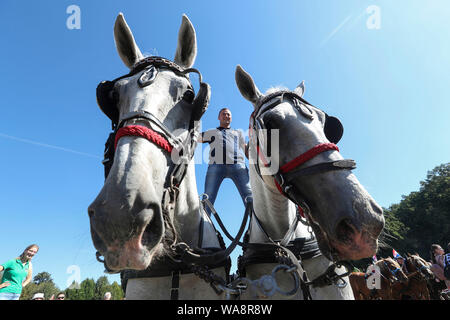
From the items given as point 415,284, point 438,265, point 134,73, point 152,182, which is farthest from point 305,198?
point 415,284

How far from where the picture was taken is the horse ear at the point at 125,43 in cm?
263

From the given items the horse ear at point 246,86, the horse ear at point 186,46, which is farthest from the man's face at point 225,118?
the horse ear at point 186,46

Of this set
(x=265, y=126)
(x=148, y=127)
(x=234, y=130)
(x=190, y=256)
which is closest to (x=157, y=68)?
(x=148, y=127)

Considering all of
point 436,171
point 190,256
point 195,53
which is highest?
point 436,171

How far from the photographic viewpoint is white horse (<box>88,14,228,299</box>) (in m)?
1.32

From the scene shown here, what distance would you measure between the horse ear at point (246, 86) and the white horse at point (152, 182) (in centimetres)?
76

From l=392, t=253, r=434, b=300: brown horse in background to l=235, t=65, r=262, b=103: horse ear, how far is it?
10577mm

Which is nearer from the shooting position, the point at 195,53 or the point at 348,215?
the point at 348,215

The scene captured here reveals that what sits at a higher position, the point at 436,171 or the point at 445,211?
the point at 436,171

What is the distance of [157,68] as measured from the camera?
232cm

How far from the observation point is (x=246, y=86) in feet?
10.8

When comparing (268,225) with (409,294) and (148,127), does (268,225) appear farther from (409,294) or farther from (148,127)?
(409,294)

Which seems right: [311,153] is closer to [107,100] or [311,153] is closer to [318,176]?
[318,176]
